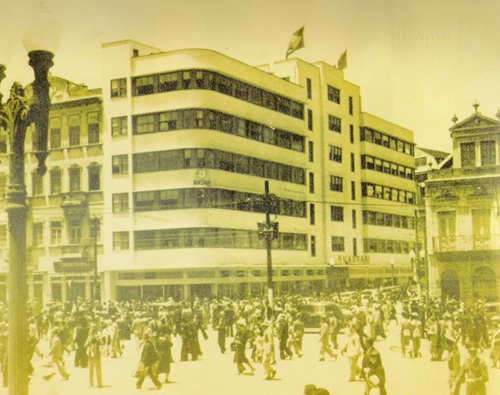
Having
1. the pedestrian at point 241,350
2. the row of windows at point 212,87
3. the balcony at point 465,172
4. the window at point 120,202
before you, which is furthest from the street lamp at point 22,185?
the balcony at point 465,172

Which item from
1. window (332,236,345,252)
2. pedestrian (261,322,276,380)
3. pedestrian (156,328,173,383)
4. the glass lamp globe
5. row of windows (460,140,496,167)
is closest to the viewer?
the glass lamp globe

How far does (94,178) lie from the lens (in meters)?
16.2

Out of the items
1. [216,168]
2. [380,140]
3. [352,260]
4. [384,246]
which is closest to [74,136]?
[216,168]

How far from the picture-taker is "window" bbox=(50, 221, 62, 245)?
50.9 ft

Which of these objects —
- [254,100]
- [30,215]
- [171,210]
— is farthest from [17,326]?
[254,100]

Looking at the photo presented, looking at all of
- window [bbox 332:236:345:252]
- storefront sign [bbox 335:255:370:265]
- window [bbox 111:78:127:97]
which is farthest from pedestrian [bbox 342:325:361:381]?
window [bbox 111:78:127:97]

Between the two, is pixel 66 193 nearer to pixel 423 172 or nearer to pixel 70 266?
pixel 70 266

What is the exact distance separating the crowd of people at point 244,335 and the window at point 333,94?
5135mm

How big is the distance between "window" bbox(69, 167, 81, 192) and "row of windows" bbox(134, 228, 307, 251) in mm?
1854

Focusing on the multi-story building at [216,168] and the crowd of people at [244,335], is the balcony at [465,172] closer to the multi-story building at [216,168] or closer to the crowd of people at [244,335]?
the multi-story building at [216,168]

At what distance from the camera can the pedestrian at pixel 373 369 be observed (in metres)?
9.54

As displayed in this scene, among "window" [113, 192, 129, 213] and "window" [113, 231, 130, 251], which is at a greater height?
"window" [113, 192, 129, 213]

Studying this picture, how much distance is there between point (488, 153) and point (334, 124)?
155 inches

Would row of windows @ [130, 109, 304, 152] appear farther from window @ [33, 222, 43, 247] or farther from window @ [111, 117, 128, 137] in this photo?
window @ [33, 222, 43, 247]
